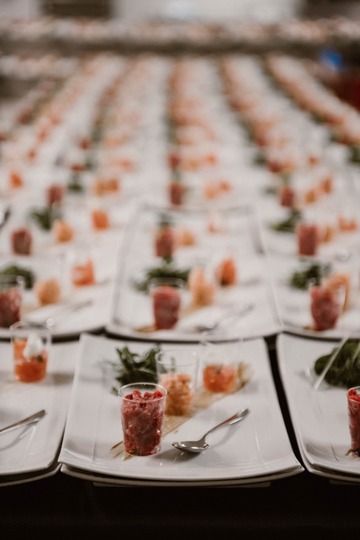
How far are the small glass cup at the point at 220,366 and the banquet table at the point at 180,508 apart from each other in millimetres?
409

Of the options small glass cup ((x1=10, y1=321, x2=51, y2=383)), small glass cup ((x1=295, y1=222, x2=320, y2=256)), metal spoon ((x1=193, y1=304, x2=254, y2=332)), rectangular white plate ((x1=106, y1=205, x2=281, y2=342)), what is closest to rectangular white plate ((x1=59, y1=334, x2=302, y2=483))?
small glass cup ((x1=10, y1=321, x2=51, y2=383))

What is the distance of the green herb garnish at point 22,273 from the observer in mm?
2844

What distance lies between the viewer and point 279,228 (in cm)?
361

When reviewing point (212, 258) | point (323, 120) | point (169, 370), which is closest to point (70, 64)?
point (323, 120)

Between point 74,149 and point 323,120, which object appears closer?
point 74,149

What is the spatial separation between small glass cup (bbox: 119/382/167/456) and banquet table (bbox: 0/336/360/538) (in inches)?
4.0

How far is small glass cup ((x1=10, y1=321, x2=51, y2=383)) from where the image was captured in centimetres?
206

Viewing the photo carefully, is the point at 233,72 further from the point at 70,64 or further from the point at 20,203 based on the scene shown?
the point at 20,203

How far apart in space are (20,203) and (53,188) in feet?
0.75

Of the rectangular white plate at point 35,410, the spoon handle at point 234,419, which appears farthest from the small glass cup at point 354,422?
the rectangular white plate at point 35,410

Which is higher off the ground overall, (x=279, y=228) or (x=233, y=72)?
(x=279, y=228)

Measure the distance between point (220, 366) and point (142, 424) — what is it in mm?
419

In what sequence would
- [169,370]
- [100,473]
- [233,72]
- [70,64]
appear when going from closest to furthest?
[100,473], [169,370], [233,72], [70,64]

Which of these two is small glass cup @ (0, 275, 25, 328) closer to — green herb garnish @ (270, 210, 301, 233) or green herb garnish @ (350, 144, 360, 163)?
green herb garnish @ (270, 210, 301, 233)
